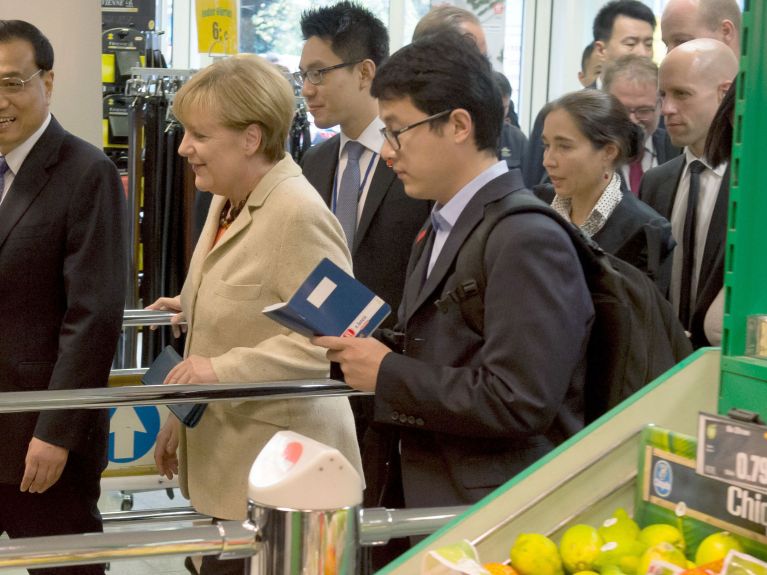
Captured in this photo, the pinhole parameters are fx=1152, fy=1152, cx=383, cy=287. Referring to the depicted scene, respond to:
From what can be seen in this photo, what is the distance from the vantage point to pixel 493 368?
200 centimetres

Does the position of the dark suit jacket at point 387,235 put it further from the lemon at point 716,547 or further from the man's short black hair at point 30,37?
the lemon at point 716,547

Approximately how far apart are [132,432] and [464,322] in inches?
71.9

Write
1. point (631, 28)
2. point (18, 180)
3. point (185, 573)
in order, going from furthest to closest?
point (631, 28)
point (185, 573)
point (18, 180)

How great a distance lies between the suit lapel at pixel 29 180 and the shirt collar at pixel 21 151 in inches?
0.5

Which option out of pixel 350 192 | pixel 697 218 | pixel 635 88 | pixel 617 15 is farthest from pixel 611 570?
pixel 617 15

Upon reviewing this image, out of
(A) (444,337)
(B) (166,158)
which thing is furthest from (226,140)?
(B) (166,158)

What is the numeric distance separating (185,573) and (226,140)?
7.23 ft

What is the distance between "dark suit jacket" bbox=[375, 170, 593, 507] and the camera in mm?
1990

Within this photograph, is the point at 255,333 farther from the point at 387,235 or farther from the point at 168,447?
the point at 387,235

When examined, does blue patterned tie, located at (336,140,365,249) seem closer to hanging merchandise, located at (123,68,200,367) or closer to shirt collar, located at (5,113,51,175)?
shirt collar, located at (5,113,51,175)

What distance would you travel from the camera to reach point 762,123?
4.39 ft

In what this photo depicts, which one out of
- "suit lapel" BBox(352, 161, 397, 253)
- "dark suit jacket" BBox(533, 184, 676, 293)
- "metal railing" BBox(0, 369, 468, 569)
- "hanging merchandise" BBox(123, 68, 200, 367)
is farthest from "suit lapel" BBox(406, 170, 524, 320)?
"hanging merchandise" BBox(123, 68, 200, 367)

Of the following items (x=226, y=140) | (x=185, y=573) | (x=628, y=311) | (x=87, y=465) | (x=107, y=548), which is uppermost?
(x=226, y=140)

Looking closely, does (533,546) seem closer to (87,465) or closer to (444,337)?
(444,337)
